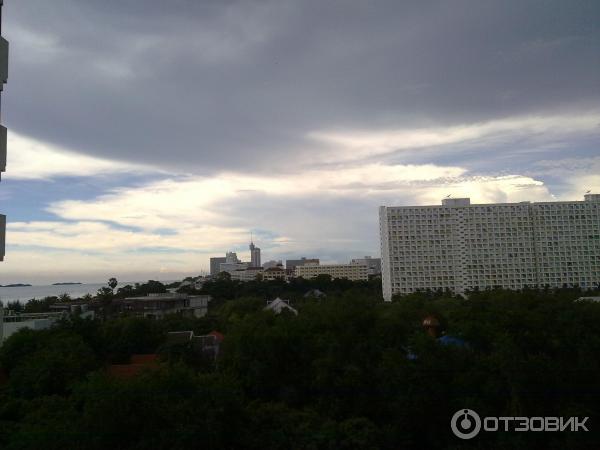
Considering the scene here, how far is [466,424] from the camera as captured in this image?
7.92 metres

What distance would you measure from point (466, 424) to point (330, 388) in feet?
8.98

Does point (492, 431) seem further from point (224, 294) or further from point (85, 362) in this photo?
point (224, 294)

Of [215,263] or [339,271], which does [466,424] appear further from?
[215,263]

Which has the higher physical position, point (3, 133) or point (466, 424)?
point (3, 133)

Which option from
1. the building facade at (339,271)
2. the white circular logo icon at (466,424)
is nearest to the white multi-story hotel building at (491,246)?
the white circular logo icon at (466,424)

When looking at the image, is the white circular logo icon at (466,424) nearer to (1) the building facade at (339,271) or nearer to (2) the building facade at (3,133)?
(2) the building facade at (3,133)

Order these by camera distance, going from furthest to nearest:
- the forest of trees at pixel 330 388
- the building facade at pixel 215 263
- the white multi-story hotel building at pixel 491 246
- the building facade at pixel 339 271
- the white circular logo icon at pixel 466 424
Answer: the building facade at pixel 215 263 → the building facade at pixel 339 271 → the white multi-story hotel building at pixel 491 246 → the white circular logo icon at pixel 466 424 → the forest of trees at pixel 330 388

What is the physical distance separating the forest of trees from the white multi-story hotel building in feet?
114

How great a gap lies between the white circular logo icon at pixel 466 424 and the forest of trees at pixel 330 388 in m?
0.12

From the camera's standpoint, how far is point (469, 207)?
47812mm

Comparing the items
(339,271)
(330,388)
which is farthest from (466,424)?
(339,271)

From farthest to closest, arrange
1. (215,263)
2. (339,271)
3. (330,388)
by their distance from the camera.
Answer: (215,263), (339,271), (330,388)

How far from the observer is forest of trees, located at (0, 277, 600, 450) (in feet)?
23.8

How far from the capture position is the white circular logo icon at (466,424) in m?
7.82
